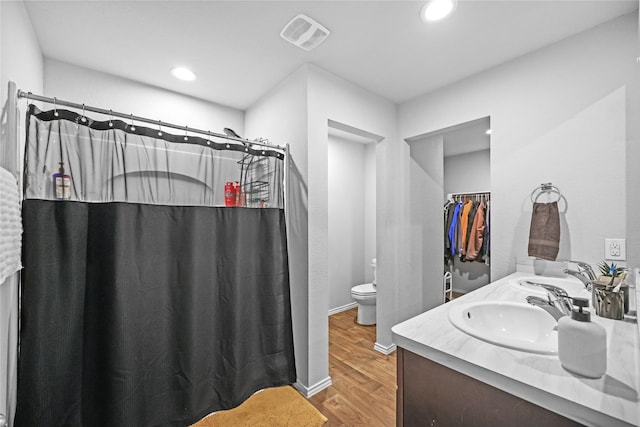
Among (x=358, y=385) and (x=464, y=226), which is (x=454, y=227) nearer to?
(x=464, y=226)

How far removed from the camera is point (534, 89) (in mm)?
1898

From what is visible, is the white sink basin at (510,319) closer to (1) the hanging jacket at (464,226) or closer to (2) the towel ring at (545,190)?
(2) the towel ring at (545,190)

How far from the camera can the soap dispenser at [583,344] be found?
A: 0.68 m

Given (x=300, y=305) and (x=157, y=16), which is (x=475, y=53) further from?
(x=300, y=305)

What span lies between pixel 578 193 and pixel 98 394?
300 cm

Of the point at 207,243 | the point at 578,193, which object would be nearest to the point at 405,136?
the point at 578,193

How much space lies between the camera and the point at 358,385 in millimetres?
2115

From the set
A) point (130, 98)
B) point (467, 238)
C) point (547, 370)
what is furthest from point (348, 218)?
point (547, 370)

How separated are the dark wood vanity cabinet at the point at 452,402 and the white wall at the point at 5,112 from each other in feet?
5.27

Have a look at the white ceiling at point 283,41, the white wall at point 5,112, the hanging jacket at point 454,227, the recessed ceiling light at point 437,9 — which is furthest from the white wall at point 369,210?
the white wall at point 5,112

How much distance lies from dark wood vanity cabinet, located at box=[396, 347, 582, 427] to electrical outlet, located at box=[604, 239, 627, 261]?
4.85 ft

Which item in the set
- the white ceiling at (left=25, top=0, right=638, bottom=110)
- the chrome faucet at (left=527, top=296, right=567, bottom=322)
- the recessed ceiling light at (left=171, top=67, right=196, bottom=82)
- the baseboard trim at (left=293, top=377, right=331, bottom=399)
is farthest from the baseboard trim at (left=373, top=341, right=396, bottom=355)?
the recessed ceiling light at (left=171, top=67, right=196, bottom=82)

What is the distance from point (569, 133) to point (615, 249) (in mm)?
755

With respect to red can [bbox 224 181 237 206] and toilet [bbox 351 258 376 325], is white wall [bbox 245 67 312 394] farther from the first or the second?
toilet [bbox 351 258 376 325]
